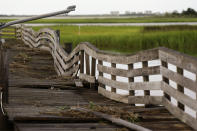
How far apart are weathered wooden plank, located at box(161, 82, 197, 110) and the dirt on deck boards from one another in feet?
1.32

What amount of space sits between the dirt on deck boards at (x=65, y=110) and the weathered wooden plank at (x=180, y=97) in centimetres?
40

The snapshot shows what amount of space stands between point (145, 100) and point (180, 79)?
195 cm

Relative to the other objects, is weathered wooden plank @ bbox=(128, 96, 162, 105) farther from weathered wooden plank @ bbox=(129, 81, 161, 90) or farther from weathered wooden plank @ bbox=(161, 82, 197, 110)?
weathered wooden plank @ bbox=(161, 82, 197, 110)

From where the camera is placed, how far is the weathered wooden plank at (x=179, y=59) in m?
7.95

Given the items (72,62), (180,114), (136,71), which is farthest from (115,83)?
(72,62)

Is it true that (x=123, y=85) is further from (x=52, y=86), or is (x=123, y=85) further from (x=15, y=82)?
(x=15, y=82)

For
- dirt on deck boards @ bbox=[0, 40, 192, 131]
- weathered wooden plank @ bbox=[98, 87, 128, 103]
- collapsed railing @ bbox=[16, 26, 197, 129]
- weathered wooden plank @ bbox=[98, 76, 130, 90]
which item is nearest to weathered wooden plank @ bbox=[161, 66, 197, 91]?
collapsed railing @ bbox=[16, 26, 197, 129]

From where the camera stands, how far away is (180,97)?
8.45m

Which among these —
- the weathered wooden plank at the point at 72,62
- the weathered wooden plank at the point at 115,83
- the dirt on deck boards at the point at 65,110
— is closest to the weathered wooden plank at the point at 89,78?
Result: the dirt on deck boards at the point at 65,110

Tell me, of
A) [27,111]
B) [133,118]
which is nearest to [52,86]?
[27,111]

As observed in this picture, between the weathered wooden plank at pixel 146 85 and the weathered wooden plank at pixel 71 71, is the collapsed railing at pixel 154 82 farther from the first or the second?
the weathered wooden plank at pixel 71 71

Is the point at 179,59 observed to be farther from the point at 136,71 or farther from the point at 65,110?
the point at 65,110

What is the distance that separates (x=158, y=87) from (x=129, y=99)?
49.1 inches

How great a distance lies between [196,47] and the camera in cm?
3788
